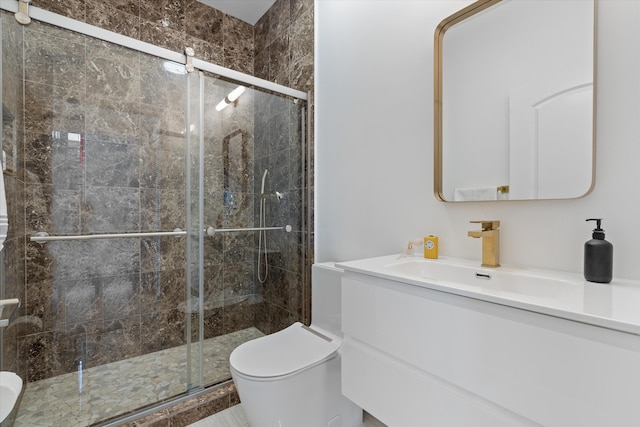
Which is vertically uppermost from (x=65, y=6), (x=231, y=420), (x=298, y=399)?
(x=65, y=6)

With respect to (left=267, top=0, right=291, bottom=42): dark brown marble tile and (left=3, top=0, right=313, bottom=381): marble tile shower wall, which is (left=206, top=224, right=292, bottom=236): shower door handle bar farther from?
(left=267, top=0, right=291, bottom=42): dark brown marble tile

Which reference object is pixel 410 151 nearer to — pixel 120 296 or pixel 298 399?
pixel 298 399

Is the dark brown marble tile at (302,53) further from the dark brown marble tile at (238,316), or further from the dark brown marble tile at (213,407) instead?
the dark brown marble tile at (213,407)

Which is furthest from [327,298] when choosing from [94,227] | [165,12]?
[165,12]

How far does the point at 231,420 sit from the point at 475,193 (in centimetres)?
161

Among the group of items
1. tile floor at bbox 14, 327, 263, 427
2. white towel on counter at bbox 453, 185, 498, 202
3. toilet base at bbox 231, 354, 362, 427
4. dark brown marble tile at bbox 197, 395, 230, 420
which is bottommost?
dark brown marble tile at bbox 197, 395, 230, 420

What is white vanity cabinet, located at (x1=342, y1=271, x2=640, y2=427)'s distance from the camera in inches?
20.9

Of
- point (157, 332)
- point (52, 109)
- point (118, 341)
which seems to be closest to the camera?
point (52, 109)

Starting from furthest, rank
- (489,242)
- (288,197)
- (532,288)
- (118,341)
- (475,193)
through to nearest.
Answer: (288,197) → (118,341) → (475,193) → (489,242) → (532,288)

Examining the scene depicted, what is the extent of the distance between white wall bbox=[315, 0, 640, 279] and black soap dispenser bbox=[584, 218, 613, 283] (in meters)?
0.11

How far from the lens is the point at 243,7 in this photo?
234 cm

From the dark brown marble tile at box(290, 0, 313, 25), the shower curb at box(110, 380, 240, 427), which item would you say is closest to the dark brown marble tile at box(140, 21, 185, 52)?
the dark brown marble tile at box(290, 0, 313, 25)

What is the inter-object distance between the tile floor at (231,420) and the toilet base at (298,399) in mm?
163

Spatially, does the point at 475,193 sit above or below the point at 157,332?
above
